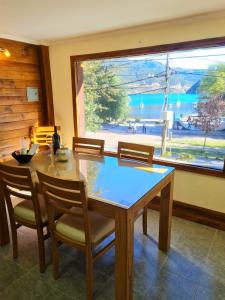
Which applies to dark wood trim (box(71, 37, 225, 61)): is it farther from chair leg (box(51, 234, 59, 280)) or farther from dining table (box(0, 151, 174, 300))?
chair leg (box(51, 234, 59, 280))

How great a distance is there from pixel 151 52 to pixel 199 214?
79.5 inches

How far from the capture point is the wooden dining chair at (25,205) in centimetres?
175

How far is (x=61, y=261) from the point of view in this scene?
2.03 m

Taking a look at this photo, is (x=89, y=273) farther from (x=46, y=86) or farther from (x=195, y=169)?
(x=46, y=86)

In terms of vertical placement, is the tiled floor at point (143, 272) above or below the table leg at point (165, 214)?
below

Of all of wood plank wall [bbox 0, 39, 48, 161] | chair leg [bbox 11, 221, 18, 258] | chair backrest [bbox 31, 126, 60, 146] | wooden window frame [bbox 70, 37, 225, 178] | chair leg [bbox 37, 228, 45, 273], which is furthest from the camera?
chair backrest [bbox 31, 126, 60, 146]

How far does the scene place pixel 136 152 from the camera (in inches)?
95.3

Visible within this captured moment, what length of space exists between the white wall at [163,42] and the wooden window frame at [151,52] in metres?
0.05

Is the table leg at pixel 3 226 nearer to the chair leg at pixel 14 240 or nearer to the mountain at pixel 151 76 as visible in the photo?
the chair leg at pixel 14 240

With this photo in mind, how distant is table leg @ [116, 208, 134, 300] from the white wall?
152 cm

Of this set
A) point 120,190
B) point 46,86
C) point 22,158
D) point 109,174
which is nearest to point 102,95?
point 46,86

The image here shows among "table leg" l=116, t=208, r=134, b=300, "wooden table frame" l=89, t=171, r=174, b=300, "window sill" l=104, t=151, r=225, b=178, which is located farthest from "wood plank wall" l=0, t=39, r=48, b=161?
"table leg" l=116, t=208, r=134, b=300

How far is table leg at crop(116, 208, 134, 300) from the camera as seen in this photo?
4.66 feet

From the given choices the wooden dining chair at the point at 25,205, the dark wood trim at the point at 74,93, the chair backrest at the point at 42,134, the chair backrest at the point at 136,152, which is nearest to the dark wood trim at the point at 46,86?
the chair backrest at the point at 42,134
